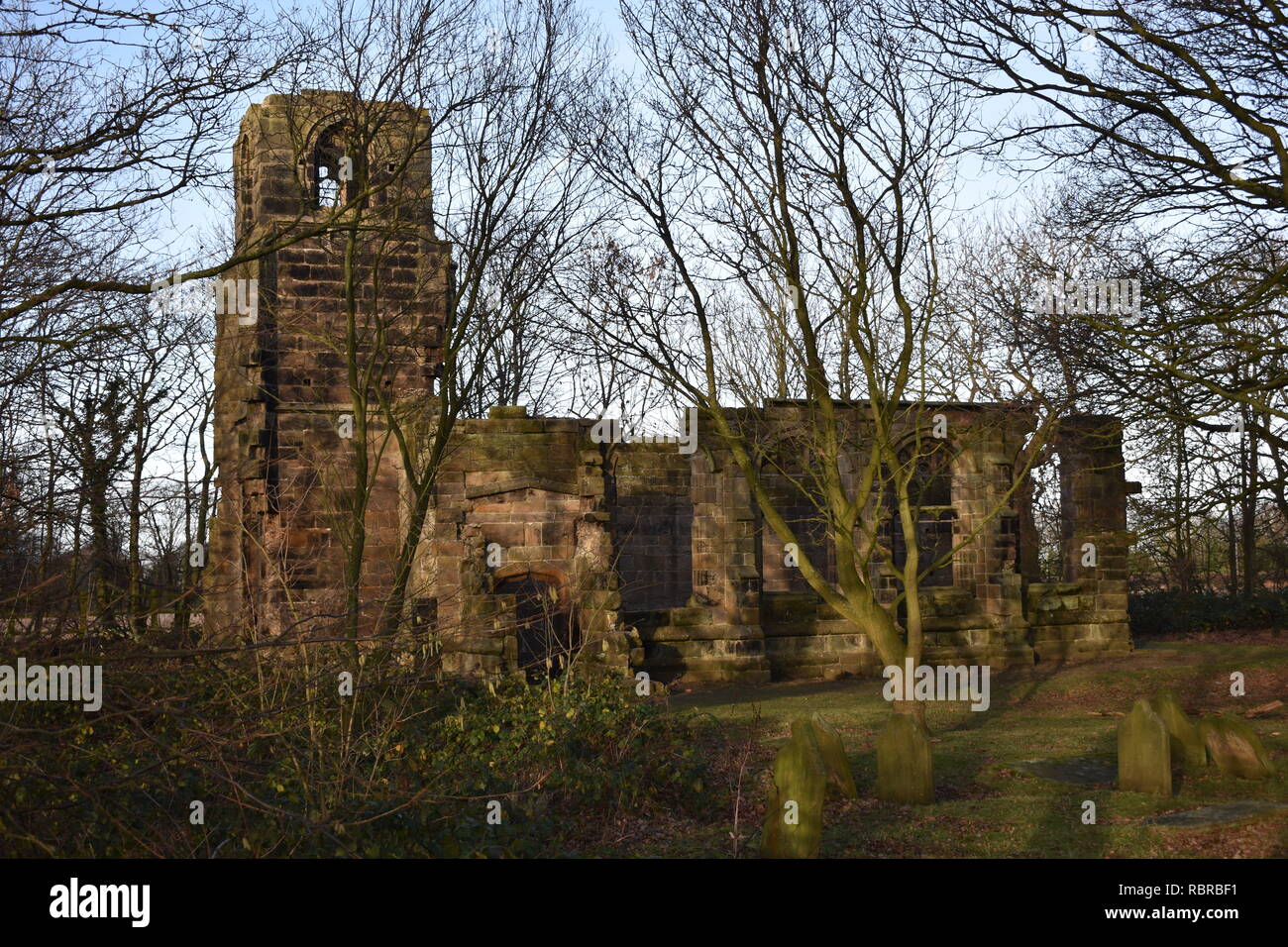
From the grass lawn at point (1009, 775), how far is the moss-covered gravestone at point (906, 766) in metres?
0.16

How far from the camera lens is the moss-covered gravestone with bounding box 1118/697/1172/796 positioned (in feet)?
34.9

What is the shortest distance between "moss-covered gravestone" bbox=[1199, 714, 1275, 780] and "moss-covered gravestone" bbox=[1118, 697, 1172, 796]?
0.92 meters

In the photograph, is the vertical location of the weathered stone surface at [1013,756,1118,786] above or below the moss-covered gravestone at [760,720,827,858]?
below

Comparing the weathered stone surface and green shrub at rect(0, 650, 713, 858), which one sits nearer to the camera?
green shrub at rect(0, 650, 713, 858)

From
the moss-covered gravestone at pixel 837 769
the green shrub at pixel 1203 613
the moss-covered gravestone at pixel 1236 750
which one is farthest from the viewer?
the green shrub at pixel 1203 613

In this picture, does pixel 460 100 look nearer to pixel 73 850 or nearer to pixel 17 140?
pixel 17 140

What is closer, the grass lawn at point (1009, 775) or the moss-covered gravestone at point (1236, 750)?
the grass lawn at point (1009, 775)

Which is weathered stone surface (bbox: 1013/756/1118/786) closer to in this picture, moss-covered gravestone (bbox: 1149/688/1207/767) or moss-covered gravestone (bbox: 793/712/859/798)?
moss-covered gravestone (bbox: 1149/688/1207/767)

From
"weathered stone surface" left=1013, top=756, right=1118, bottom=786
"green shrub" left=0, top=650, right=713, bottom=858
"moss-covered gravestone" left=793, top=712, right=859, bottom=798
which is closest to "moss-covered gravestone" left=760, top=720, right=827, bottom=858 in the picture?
"green shrub" left=0, top=650, right=713, bottom=858

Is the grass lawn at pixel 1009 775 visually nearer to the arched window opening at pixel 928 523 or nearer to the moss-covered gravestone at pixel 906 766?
the moss-covered gravestone at pixel 906 766

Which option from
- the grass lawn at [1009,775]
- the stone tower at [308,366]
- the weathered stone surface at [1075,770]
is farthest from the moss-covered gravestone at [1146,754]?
the stone tower at [308,366]

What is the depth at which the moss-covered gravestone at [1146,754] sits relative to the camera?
10625 mm

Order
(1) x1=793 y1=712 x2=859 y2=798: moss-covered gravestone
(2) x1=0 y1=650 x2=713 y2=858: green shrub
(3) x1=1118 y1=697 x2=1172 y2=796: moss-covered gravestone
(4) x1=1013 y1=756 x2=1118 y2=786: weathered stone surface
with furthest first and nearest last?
(4) x1=1013 y1=756 x2=1118 y2=786: weathered stone surface, (3) x1=1118 y1=697 x2=1172 y2=796: moss-covered gravestone, (1) x1=793 y1=712 x2=859 y2=798: moss-covered gravestone, (2) x1=0 y1=650 x2=713 y2=858: green shrub

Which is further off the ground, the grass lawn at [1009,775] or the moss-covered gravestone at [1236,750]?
the moss-covered gravestone at [1236,750]
